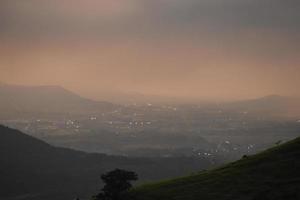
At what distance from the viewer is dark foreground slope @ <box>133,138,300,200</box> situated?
2013 inches

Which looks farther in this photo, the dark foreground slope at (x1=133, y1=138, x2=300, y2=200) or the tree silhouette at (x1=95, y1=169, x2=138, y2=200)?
the tree silhouette at (x1=95, y1=169, x2=138, y2=200)

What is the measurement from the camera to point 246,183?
55156mm

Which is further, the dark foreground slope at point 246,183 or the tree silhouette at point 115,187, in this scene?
the tree silhouette at point 115,187

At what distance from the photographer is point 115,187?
173ft

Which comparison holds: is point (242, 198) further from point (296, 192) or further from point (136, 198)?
point (136, 198)

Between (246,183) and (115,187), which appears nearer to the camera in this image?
(115,187)

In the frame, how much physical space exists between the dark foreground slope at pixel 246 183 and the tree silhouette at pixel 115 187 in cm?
269

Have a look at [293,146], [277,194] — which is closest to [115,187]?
[277,194]

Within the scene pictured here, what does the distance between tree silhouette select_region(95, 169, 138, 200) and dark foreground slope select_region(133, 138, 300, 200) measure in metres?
2.69

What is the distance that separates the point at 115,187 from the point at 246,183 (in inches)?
640

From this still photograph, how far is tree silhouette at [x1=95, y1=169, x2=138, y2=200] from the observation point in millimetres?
51562

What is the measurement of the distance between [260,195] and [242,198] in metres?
2.07

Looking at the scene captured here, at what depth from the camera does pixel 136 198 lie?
53.9m

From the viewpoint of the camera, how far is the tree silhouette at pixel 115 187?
51562 millimetres
